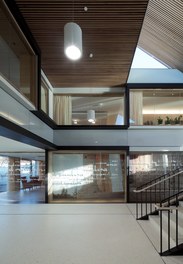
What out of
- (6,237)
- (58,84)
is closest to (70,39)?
(6,237)

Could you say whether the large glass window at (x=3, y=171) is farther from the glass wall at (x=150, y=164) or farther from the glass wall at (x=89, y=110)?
the glass wall at (x=150, y=164)

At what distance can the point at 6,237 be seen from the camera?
237 inches

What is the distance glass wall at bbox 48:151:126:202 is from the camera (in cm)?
1142

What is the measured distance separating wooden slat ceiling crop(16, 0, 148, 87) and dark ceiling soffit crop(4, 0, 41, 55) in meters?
0.10

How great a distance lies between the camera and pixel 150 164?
1152cm

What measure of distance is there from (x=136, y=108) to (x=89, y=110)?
2021 millimetres

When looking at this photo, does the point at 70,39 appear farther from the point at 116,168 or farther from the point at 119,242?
the point at 116,168

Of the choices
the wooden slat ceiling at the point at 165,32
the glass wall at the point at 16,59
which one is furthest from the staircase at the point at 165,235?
the wooden slat ceiling at the point at 165,32

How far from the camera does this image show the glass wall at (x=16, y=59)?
17.9ft

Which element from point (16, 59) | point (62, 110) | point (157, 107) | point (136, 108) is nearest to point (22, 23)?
point (16, 59)

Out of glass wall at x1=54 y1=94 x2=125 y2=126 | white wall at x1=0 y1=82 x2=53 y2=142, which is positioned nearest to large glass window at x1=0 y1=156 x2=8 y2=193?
glass wall at x1=54 y1=94 x2=125 y2=126

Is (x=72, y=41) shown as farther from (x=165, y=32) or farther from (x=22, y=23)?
(x=165, y=32)

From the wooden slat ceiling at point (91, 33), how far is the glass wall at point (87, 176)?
11.0ft

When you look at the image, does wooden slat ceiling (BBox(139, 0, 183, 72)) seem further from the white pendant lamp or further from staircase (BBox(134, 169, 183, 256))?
staircase (BBox(134, 169, 183, 256))
